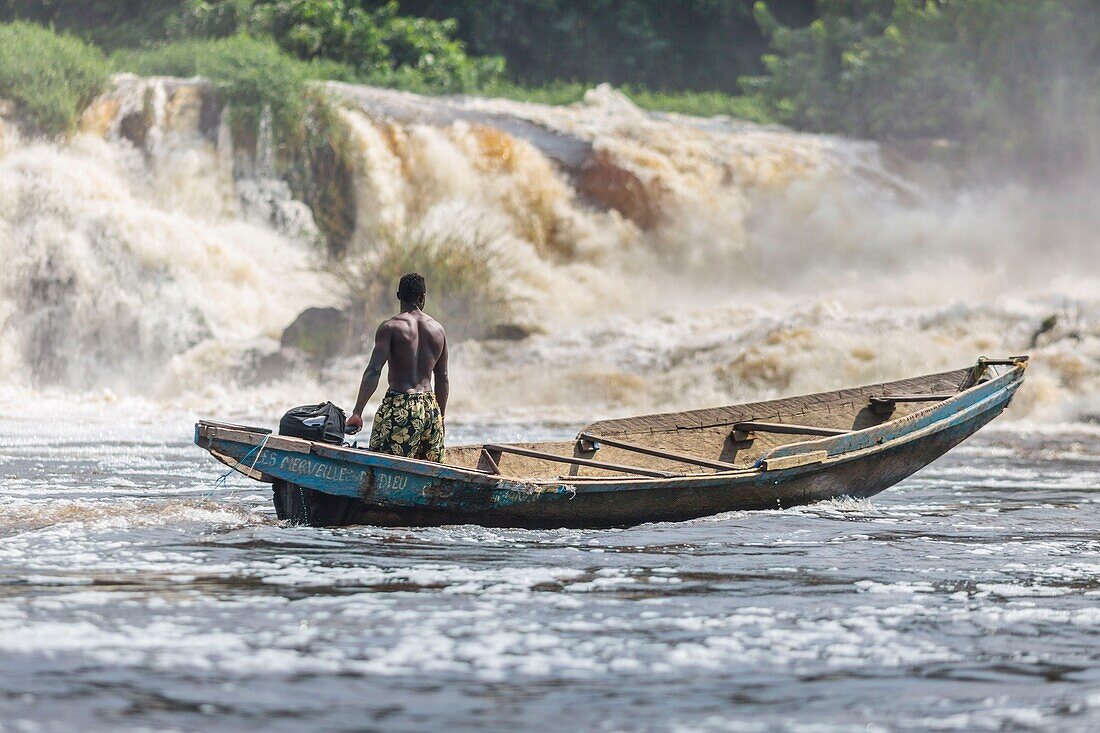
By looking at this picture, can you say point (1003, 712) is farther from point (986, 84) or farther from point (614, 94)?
point (986, 84)

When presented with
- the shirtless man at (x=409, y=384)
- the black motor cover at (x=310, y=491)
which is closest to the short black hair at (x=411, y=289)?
the shirtless man at (x=409, y=384)

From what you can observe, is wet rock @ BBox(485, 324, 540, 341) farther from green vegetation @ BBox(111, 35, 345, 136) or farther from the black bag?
the black bag

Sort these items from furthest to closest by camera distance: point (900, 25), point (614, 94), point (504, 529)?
point (900, 25), point (614, 94), point (504, 529)

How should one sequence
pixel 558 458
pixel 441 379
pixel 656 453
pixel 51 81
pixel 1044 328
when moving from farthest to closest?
pixel 51 81, pixel 1044 328, pixel 656 453, pixel 558 458, pixel 441 379

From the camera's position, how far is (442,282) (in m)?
21.2

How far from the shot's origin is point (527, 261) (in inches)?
947

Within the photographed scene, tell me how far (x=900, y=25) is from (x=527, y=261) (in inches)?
528

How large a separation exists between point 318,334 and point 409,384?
43.8 feet

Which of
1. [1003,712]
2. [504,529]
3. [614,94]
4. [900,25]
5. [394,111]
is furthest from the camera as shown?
[900,25]

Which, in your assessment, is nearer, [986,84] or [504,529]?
[504,529]

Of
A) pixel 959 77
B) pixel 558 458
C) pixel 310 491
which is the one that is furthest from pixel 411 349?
pixel 959 77

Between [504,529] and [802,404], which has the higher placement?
[802,404]

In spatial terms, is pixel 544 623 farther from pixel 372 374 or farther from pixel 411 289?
pixel 411 289

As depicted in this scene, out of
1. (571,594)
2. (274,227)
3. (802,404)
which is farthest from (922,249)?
(571,594)
